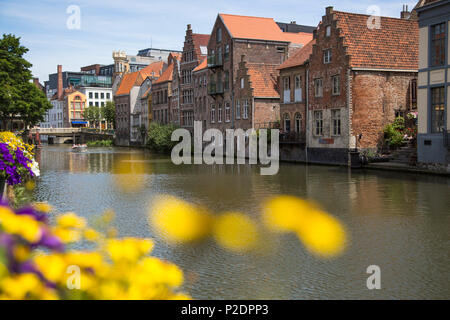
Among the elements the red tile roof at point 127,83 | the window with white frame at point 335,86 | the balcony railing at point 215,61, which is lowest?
the window with white frame at point 335,86

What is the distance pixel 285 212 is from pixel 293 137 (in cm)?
2777

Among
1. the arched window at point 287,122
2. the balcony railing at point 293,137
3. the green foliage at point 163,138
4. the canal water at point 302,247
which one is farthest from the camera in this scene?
the green foliage at point 163,138

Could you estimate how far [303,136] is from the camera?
4247 cm

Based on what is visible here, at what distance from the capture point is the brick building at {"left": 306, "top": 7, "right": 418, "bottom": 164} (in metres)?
36.8

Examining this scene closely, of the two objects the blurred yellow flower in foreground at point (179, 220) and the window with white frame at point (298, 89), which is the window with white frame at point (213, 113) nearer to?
the window with white frame at point (298, 89)

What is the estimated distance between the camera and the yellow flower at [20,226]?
2166 millimetres

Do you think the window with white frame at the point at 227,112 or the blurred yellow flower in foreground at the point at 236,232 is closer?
the blurred yellow flower in foreground at the point at 236,232

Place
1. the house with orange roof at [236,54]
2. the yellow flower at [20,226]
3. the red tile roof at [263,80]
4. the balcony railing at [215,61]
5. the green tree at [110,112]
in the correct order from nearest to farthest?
the yellow flower at [20,226]
the red tile roof at [263,80]
the house with orange roof at [236,54]
the balcony railing at [215,61]
the green tree at [110,112]

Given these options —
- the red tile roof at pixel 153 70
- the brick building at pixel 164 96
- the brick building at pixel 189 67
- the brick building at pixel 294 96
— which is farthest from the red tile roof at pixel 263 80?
the red tile roof at pixel 153 70

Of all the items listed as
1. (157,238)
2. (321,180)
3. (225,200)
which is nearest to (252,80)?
(321,180)

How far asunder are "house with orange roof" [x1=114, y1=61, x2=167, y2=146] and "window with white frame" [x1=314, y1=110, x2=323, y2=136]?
2091 inches
